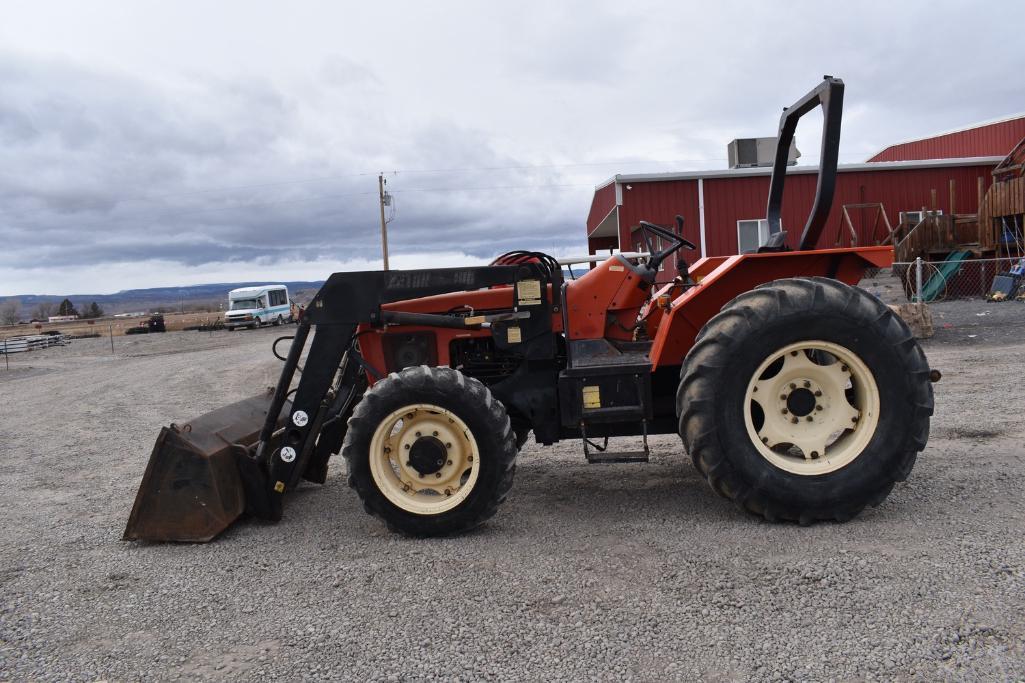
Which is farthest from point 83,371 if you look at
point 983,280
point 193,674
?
point 983,280

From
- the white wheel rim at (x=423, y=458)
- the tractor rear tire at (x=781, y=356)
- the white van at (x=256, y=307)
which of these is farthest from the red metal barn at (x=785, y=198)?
the white van at (x=256, y=307)

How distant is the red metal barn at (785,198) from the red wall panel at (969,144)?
657cm

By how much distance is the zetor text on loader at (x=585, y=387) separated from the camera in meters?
4.17

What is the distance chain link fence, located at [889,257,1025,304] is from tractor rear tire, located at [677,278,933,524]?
15255mm

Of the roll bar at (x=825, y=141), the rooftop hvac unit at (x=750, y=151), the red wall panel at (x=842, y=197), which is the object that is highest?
the rooftop hvac unit at (x=750, y=151)

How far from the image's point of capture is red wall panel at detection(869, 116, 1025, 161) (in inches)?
1035

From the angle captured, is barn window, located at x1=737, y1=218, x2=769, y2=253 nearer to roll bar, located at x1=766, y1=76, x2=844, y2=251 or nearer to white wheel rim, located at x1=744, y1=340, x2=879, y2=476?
roll bar, located at x1=766, y1=76, x2=844, y2=251

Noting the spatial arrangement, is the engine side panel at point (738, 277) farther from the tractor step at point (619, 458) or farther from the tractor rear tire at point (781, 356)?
the tractor step at point (619, 458)

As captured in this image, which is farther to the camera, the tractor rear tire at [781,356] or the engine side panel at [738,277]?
the engine side panel at [738,277]

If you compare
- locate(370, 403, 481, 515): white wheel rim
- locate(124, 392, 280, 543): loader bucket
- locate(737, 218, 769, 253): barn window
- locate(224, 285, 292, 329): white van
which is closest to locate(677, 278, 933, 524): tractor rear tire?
locate(370, 403, 481, 515): white wheel rim

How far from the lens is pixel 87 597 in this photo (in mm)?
3822

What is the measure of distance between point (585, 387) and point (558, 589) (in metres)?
1.36

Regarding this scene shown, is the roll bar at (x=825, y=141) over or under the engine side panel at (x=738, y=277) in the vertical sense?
over

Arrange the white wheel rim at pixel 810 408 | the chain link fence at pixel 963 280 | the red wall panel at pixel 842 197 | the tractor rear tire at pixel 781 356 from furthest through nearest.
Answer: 1. the red wall panel at pixel 842 197
2. the chain link fence at pixel 963 280
3. the white wheel rim at pixel 810 408
4. the tractor rear tire at pixel 781 356
